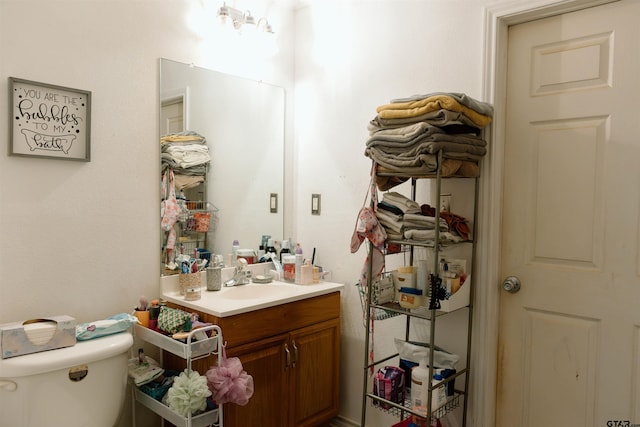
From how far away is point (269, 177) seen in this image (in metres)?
2.69

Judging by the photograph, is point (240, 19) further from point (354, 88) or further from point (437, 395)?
point (437, 395)

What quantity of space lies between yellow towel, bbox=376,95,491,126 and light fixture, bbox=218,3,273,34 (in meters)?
1.00

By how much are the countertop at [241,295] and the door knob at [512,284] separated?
0.85 meters

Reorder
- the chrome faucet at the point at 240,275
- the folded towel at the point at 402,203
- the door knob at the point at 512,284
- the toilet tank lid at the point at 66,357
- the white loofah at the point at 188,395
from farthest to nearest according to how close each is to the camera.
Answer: the chrome faucet at the point at 240,275, the door knob at the point at 512,284, the folded towel at the point at 402,203, the white loofah at the point at 188,395, the toilet tank lid at the point at 66,357

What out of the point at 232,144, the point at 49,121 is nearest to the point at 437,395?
the point at 232,144

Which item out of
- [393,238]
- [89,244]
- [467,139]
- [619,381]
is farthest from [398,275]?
[89,244]

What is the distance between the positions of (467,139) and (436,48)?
24.1 inches

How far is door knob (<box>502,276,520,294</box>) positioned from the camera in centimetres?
194

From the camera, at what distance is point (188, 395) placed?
1.62 metres

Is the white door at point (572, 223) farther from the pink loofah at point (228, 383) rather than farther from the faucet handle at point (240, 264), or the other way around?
the faucet handle at point (240, 264)

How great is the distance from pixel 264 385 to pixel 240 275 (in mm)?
588

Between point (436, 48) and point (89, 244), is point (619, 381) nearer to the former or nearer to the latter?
point (436, 48)

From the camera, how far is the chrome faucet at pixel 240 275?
2350 millimetres

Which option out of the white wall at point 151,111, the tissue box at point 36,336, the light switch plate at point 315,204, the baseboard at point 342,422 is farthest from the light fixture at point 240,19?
the baseboard at point 342,422
